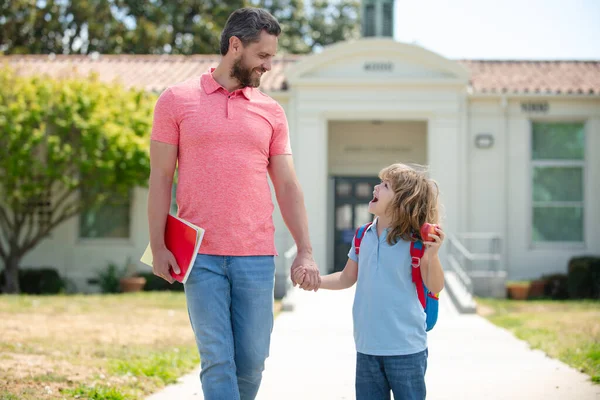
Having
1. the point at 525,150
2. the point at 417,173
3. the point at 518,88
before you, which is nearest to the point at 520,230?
the point at 525,150

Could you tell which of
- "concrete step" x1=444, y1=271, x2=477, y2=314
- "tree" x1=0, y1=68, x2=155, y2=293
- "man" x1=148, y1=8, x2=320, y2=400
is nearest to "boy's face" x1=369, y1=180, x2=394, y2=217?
"man" x1=148, y1=8, x2=320, y2=400

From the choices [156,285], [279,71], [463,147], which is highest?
[279,71]

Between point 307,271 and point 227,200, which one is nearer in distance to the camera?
point 227,200

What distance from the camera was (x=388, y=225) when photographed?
4047 millimetres

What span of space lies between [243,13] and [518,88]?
14.0 meters

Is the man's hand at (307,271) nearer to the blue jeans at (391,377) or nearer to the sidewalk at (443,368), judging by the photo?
the blue jeans at (391,377)

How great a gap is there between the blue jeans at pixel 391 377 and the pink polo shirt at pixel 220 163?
73cm

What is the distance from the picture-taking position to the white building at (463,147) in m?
16.7

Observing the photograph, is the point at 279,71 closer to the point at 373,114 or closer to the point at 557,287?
the point at 373,114

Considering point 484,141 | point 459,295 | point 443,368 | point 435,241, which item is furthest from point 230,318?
point 484,141

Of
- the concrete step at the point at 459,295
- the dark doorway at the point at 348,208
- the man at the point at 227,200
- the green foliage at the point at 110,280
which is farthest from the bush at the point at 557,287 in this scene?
the man at the point at 227,200

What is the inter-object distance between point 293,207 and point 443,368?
3737mm

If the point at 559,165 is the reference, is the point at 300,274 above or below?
below

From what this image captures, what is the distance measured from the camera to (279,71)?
1869 centimetres
